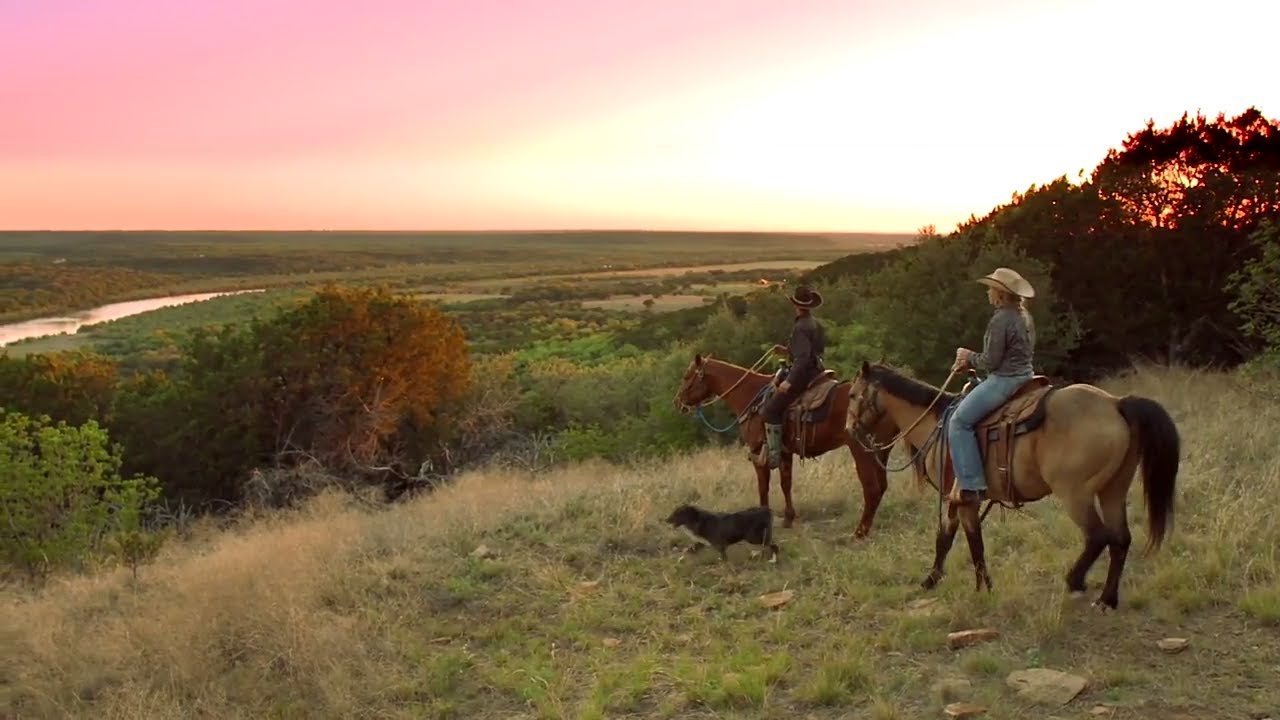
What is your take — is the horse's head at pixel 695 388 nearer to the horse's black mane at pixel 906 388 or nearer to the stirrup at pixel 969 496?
the horse's black mane at pixel 906 388

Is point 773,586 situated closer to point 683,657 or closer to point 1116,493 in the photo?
point 683,657

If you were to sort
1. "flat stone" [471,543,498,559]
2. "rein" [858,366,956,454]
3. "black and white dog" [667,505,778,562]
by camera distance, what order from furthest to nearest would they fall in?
"flat stone" [471,543,498,559]
"black and white dog" [667,505,778,562]
"rein" [858,366,956,454]

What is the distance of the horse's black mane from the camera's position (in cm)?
794

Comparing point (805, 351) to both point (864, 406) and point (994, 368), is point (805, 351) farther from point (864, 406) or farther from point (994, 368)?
point (994, 368)

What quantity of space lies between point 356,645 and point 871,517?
17.8ft

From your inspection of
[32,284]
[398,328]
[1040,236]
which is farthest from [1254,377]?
[32,284]

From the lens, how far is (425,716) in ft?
20.4

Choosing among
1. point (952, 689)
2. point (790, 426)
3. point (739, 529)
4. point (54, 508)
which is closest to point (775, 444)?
point (790, 426)

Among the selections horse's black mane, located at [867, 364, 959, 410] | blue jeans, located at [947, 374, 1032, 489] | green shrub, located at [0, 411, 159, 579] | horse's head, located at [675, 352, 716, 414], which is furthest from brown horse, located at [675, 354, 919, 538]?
green shrub, located at [0, 411, 159, 579]

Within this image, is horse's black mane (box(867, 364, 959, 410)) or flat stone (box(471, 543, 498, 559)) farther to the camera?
flat stone (box(471, 543, 498, 559))

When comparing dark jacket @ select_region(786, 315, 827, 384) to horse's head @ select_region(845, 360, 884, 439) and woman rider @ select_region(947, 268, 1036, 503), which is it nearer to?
horse's head @ select_region(845, 360, 884, 439)

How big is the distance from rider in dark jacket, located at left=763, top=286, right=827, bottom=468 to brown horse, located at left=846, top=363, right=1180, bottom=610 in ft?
9.78

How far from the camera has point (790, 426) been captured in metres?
10.1

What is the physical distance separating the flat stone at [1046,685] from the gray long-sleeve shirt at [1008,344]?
7.54 ft
